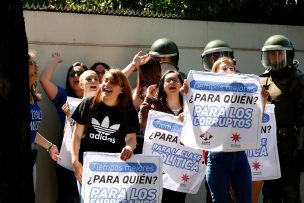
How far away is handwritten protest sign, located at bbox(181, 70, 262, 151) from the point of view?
7.46 m

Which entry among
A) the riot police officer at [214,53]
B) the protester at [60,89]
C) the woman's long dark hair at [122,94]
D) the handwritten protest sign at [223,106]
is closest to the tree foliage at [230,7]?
the riot police officer at [214,53]

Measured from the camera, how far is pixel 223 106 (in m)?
7.50

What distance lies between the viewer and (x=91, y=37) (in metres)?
9.91

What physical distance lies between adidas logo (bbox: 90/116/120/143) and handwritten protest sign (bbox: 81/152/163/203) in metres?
0.28

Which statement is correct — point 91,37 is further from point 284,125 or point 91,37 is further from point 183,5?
point 183,5

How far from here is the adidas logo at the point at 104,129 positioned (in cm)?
725

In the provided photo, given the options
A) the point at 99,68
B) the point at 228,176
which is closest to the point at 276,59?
the point at 99,68

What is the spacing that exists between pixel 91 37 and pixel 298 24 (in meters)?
3.52

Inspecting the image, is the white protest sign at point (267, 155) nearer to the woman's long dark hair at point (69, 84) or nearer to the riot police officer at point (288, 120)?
the riot police officer at point (288, 120)

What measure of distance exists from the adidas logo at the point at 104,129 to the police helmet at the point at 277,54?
8.61ft

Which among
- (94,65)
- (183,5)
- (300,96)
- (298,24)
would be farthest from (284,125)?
(183,5)

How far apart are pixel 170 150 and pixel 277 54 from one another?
189 cm

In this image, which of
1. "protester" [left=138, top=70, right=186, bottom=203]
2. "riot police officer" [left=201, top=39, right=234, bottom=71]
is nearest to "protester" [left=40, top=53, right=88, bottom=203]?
"protester" [left=138, top=70, right=186, bottom=203]

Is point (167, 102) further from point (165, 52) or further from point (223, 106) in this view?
point (165, 52)
